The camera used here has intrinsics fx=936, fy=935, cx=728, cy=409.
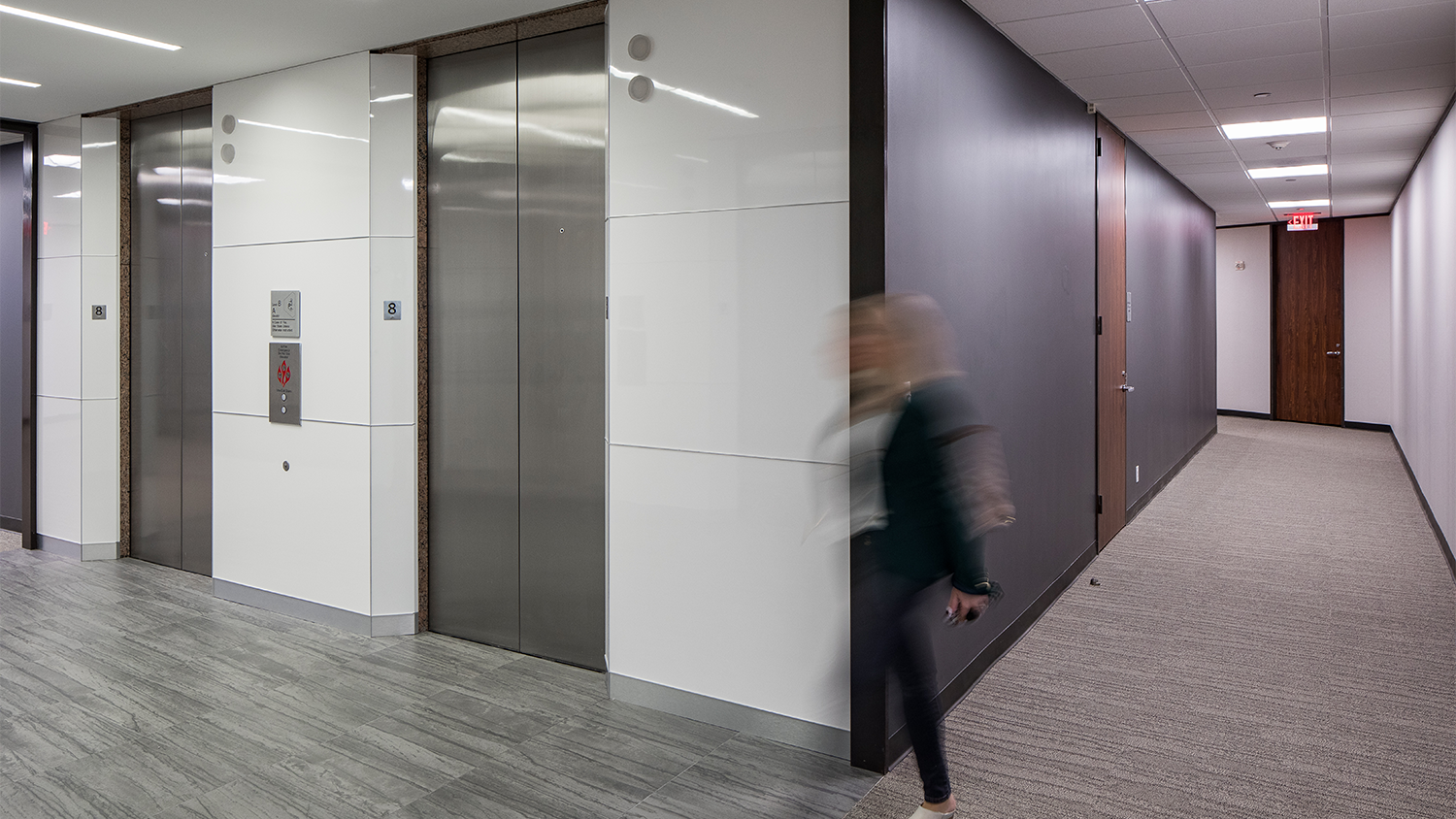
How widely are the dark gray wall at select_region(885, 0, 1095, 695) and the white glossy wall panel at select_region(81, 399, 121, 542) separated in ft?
19.4

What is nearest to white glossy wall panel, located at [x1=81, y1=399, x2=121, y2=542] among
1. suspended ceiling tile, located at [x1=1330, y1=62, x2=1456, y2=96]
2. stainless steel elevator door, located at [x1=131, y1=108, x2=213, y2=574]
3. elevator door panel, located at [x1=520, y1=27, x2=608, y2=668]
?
stainless steel elevator door, located at [x1=131, y1=108, x2=213, y2=574]

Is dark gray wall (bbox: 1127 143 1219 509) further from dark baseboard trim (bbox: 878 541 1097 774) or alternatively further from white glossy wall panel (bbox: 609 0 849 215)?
white glossy wall panel (bbox: 609 0 849 215)

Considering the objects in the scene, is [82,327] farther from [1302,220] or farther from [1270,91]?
[1302,220]

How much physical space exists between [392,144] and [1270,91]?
5.20 m

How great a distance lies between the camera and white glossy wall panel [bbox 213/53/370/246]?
16.1 feet

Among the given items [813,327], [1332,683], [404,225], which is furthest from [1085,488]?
[404,225]

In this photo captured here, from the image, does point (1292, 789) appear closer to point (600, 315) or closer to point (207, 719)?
point (600, 315)

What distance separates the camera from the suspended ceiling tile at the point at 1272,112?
6.12m

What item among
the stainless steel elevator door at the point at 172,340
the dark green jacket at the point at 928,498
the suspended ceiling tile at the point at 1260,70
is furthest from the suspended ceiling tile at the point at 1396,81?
the stainless steel elevator door at the point at 172,340

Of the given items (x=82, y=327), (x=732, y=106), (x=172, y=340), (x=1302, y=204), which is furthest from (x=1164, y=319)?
(x=82, y=327)

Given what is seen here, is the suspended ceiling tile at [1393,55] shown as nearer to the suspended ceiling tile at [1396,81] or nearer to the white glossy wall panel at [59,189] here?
the suspended ceiling tile at [1396,81]

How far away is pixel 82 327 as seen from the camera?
21.8ft

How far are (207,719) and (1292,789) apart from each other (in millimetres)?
4195

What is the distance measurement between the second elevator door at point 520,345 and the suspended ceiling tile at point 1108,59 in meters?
2.49
